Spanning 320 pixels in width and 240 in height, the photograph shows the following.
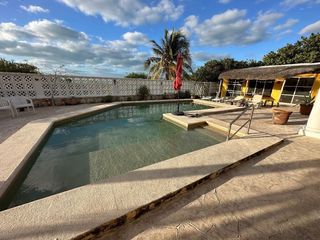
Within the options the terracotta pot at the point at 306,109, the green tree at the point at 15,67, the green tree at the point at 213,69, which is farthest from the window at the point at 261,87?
the green tree at the point at 15,67

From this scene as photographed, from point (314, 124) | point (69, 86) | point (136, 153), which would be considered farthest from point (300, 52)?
point (69, 86)

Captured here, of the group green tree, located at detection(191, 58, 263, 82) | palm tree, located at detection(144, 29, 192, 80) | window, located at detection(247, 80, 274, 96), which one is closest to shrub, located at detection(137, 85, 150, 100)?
palm tree, located at detection(144, 29, 192, 80)

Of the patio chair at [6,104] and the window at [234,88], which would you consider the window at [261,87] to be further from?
the patio chair at [6,104]

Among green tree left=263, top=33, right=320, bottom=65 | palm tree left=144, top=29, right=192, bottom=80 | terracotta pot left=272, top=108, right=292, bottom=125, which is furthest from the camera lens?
palm tree left=144, top=29, right=192, bottom=80

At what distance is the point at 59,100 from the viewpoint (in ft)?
33.8

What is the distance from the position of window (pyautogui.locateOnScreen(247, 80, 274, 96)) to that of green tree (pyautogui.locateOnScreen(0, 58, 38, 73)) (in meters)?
21.6

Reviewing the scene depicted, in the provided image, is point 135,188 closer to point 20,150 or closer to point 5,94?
point 20,150

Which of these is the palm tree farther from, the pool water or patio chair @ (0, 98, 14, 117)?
patio chair @ (0, 98, 14, 117)

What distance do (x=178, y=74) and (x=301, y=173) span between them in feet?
18.5

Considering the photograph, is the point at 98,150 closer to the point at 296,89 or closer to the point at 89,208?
the point at 89,208

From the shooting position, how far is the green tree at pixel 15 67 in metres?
12.5

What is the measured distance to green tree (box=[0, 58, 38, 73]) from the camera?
41.1 ft

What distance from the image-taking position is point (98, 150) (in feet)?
14.8

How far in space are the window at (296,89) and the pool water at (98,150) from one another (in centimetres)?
1039
